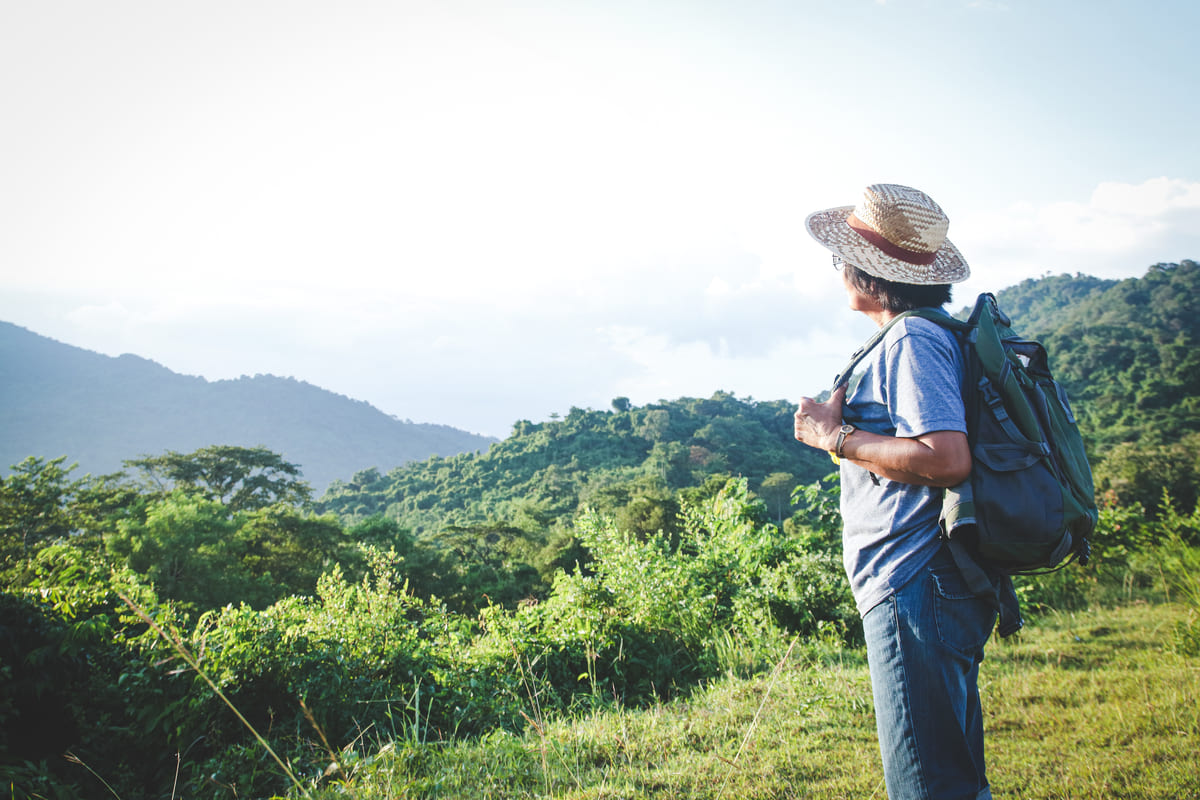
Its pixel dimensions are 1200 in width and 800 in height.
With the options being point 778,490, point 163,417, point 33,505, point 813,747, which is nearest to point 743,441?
point 778,490

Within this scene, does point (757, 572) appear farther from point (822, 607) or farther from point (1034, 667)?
point (1034, 667)

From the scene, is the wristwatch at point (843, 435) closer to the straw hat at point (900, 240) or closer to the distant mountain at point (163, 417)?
the straw hat at point (900, 240)

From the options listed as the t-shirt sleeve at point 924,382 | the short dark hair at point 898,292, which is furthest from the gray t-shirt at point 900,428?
the short dark hair at point 898,292

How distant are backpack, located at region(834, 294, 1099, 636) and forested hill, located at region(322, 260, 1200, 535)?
2090 centimetres

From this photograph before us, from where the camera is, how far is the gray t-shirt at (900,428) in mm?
1243

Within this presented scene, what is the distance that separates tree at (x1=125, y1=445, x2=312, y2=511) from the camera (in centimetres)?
3384

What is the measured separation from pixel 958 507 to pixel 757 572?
16.0 ft

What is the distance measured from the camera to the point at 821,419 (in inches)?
55.7

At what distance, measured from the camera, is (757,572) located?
5777mm

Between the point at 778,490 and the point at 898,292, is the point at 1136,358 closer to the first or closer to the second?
the point at 778,490

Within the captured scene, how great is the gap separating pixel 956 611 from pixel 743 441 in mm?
62736

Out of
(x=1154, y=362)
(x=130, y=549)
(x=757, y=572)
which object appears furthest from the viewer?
(x=1154, y=362)

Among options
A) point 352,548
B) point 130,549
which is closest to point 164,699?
point 130,549

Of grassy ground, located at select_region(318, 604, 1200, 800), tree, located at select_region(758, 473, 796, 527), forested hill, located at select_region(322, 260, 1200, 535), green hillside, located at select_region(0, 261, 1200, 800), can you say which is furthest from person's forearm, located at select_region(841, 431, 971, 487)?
tree, located at select_region(758, 473, 796, 527)
